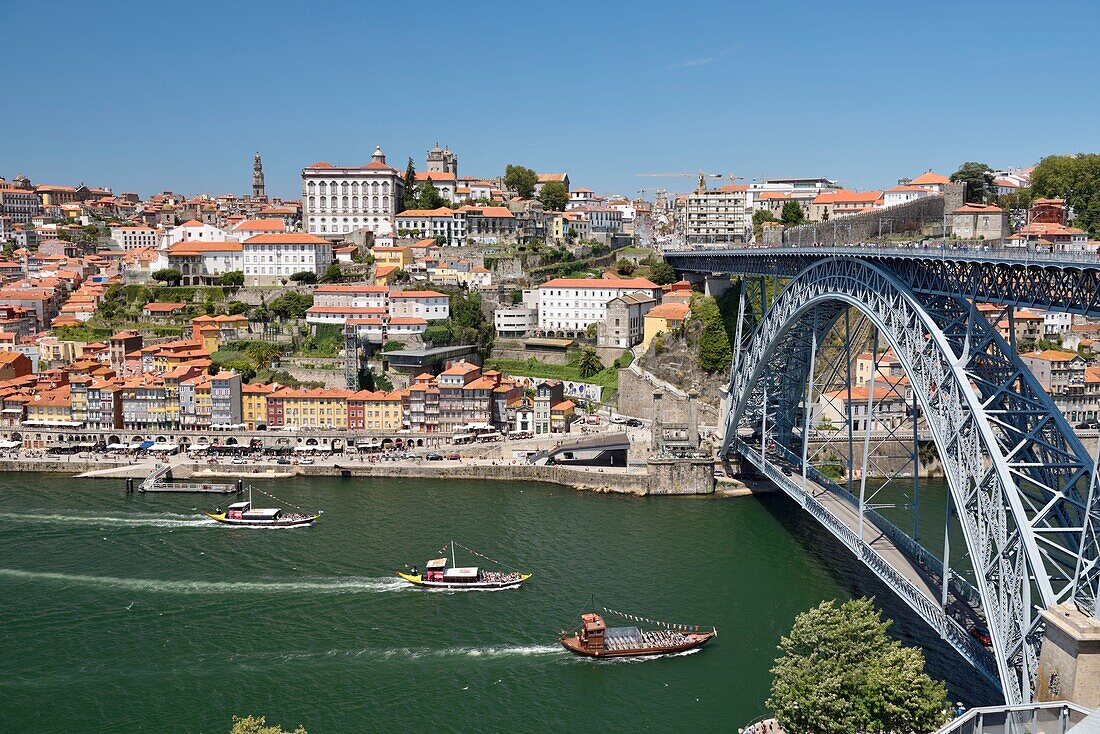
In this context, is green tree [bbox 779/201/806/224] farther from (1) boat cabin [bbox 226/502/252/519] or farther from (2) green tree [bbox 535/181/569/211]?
(1) boat cabin [bbox 226/502/252/519]

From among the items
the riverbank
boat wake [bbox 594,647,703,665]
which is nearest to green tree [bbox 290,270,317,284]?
the riverbank

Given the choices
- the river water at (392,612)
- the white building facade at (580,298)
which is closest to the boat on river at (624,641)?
the river water at (392,612)

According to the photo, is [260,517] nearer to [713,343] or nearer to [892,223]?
[713,343]

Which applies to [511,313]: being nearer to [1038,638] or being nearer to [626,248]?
[626,248]

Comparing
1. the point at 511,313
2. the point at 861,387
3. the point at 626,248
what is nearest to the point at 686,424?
the point at 861,387

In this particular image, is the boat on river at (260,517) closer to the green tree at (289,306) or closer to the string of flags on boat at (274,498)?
the string of flags on boat at (274,498)

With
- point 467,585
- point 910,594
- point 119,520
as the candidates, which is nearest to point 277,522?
point 119,520
